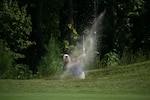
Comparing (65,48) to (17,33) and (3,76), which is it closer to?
(17,33)

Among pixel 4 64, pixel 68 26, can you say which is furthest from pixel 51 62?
pixel 68 26

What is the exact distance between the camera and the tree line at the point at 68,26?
2569 cm

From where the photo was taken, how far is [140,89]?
525 inches

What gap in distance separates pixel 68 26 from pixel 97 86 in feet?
41.4

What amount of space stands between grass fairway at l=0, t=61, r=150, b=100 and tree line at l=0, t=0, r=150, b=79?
25.1ft

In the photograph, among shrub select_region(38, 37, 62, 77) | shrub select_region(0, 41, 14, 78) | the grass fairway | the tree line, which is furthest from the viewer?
the tree line

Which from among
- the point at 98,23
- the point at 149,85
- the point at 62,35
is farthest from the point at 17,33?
the point at 149,85

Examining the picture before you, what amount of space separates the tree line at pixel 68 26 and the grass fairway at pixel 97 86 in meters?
7.65

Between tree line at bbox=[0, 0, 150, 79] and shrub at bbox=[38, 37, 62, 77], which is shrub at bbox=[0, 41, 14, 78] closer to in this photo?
shrub at bbox=[38, 37, 62, 77]

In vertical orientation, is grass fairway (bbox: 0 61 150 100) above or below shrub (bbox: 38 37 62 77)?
below

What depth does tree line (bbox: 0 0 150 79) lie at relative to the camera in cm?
2569

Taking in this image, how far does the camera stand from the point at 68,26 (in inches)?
1043

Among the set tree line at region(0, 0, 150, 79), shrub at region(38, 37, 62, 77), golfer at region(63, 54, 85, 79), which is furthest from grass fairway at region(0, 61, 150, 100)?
tree line at region(0, 0, 150, 79)

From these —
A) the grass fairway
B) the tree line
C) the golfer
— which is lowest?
the grass fairway
